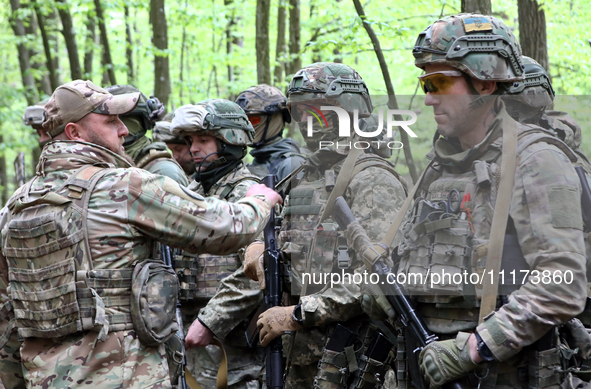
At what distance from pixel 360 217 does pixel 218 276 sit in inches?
69.6

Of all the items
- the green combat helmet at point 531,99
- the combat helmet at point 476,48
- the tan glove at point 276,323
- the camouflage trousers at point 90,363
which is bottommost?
the tan glove at point 276,323

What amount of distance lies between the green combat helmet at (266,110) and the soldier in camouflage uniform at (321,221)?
78.7 inches

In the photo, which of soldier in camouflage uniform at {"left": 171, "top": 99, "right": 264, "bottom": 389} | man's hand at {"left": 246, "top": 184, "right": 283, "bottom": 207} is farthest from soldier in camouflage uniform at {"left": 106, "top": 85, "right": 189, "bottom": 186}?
man's hand at {"left": 246, "top": 184, "right": 283, "bottom": 207}

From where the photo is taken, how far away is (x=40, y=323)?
3.31 m

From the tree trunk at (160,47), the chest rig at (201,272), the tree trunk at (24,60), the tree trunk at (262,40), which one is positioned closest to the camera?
A: the chest rig at (201,272)

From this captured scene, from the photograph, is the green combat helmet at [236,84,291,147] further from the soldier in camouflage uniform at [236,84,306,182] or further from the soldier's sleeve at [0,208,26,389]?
→ the soldier's sleeve at [0,208,26,389]

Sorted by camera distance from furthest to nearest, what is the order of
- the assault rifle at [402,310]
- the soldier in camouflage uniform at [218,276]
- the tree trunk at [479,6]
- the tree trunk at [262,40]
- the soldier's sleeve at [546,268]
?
1. the tree trunk at [262,40]
2. the tree trunk at [479,6]
3. the soldier in camouflage uniform at [218,276]
4. the assault rifle at [402,310]
5. the soldier's sleeve at [546,268]

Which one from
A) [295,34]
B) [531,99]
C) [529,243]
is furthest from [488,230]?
[295,34]

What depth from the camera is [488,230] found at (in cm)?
291


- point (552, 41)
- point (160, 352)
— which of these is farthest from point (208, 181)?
point (552, 41)

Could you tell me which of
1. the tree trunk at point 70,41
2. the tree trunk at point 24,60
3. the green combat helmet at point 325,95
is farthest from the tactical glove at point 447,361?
the tree trunk at point 24,60

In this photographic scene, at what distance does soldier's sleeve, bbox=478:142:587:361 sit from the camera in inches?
103

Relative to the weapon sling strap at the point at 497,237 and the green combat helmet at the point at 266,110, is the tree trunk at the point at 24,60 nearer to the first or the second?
the green combat helmet at the point at 266,110

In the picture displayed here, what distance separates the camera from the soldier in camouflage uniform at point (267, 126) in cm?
655
